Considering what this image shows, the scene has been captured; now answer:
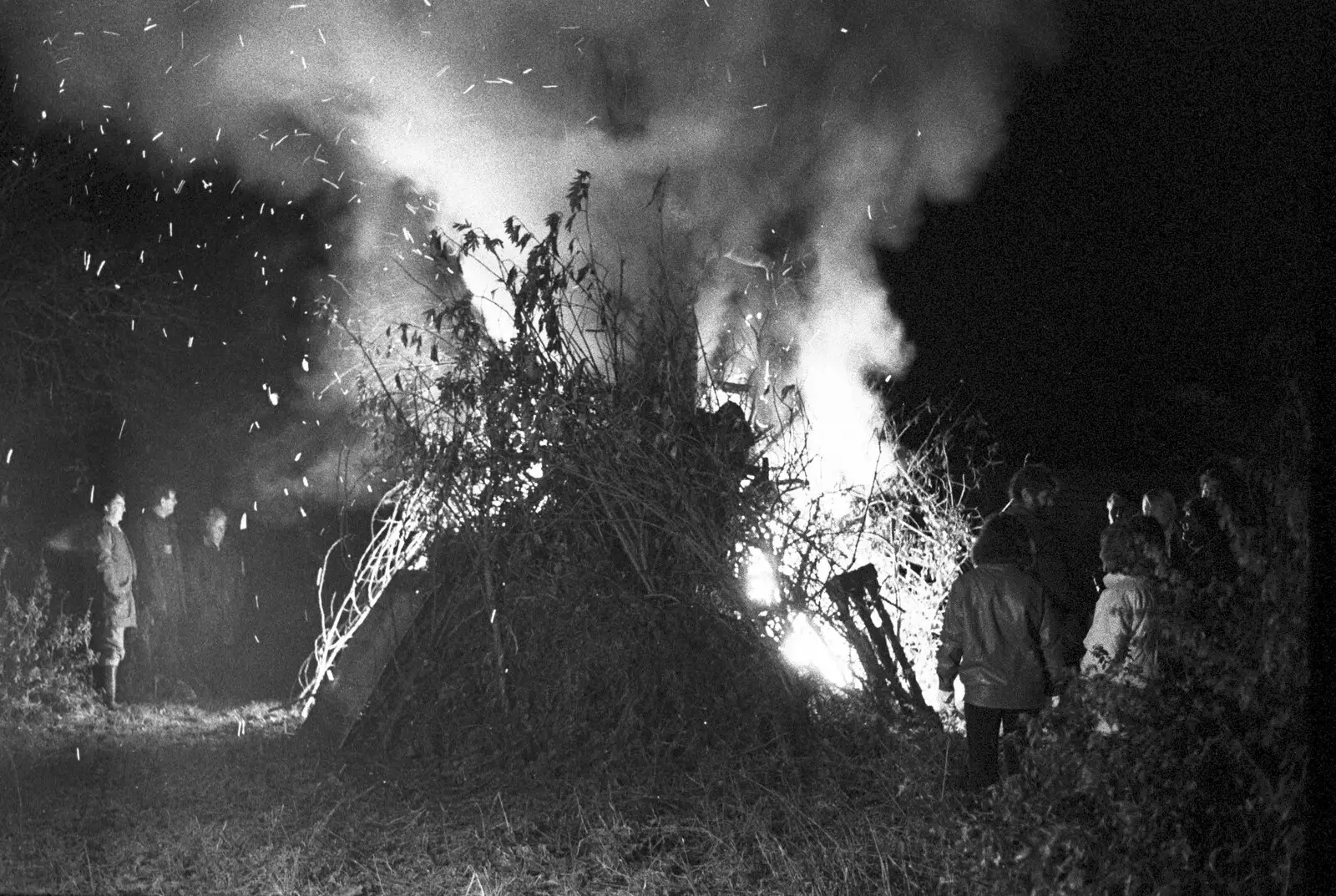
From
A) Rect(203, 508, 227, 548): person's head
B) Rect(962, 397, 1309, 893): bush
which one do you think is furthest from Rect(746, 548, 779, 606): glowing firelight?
Rect(203, 508, 227, 548): person's head

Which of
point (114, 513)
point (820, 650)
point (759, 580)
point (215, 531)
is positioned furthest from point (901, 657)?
point (215, 531)

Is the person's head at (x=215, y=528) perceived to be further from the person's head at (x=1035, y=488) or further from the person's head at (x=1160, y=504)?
the person's head at (x=1160, y=504)

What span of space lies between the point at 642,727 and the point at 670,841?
131cm

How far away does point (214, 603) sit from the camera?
11938mm

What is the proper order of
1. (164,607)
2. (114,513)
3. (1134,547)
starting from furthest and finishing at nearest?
(164,607) < (114,513) < (1134,547)

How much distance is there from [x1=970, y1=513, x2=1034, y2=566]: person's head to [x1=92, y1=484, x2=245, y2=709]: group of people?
6948 mm

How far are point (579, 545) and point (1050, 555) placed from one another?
2490mm

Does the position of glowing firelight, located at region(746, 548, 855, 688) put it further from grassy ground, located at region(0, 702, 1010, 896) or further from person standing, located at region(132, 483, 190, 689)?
person standing, located at region(132, 483, 190, 689)

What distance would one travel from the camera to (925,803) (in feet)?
18.4

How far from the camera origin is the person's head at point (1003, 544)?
5980 millimetres

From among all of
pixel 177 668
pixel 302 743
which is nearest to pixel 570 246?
pixel 302 743

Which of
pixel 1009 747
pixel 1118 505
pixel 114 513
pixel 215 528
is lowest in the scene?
pixel 1009 747

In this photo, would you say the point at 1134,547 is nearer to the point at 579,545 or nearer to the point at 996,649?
the point at 996,649

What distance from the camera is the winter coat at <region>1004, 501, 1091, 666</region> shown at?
6.02m
